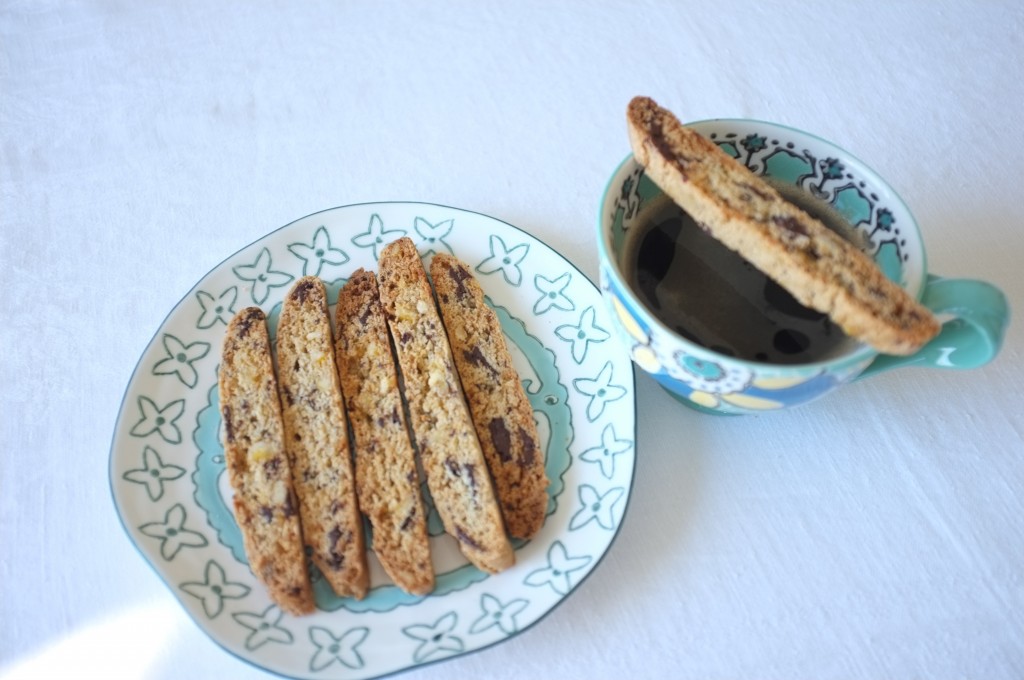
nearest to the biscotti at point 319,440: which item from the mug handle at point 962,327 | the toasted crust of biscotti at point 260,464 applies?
the toasted crust of biscotti at point 260,464

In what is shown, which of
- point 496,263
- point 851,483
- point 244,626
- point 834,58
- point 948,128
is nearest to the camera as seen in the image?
point 244,626

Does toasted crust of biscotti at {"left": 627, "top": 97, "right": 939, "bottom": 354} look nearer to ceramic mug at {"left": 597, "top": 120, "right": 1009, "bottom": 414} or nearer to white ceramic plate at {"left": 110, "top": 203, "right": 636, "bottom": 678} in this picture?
ceramic mug at {"left": 597, "top": 120, "right": 1009, "bottom": 414}

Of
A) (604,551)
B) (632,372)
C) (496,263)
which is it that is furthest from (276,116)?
(604,551)

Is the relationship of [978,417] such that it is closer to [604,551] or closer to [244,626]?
[604,551]

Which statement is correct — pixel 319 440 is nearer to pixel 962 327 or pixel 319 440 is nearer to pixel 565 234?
pixel 565 234

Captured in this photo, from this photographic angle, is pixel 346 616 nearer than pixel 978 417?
Yes
